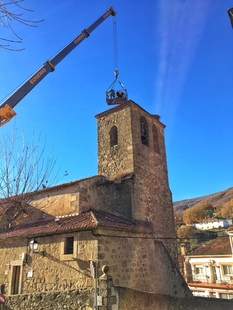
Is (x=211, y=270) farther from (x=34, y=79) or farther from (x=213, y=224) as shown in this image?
(x=213, y=224)

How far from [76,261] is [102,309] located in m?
2.26

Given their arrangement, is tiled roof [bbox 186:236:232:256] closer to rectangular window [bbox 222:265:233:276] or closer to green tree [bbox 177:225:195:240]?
rectangular window [bbox 222:265:233:276]

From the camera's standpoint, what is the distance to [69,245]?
9930mm

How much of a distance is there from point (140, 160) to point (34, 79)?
688 centimetres

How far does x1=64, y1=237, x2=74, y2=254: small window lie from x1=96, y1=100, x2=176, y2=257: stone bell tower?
129 inches

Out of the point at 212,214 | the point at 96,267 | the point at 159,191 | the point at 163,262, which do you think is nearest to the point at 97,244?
the point at 96,267

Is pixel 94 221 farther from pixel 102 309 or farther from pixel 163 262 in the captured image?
pixel 163 262

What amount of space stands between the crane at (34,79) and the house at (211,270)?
20.7 m

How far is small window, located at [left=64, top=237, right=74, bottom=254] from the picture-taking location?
9828 millimetres

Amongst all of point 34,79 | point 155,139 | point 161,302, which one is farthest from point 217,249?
point 34,79

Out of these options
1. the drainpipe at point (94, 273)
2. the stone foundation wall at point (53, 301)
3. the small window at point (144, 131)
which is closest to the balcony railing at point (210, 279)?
the small window at point (144, 131)

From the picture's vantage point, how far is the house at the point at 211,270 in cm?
2250

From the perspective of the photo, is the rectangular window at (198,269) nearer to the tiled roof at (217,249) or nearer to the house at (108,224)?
the tiled roof at (217,249)

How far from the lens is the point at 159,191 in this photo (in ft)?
47.9
